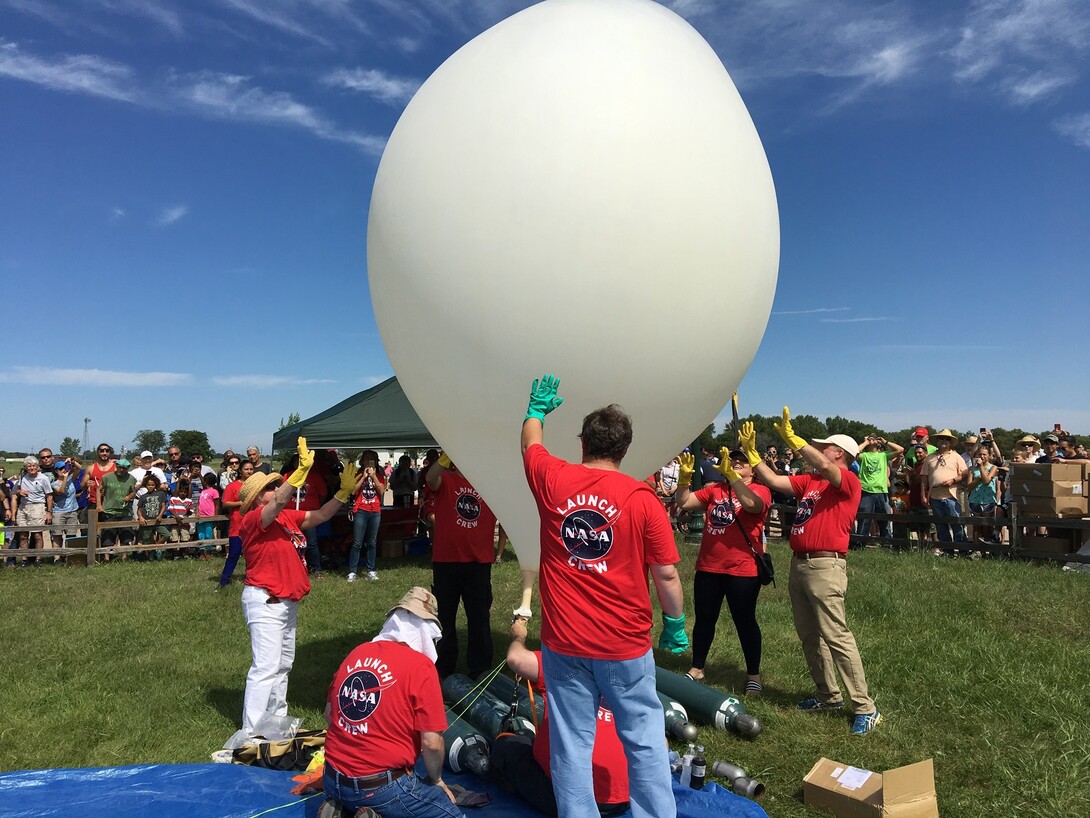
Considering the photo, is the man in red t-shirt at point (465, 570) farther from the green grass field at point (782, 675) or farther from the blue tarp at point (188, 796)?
the blue tarp at point (188, 796)

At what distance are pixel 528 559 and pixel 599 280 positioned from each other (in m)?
1.48

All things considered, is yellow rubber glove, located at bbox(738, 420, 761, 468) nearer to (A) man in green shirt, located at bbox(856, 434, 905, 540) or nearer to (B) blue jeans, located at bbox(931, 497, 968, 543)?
(B) blue jeans, located at bbox(931, 497, 968, 543)

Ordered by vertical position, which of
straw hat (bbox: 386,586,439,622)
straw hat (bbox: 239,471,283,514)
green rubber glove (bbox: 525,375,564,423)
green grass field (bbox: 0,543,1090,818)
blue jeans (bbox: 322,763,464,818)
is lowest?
green grass field (bbox: 0,543,1090,818)

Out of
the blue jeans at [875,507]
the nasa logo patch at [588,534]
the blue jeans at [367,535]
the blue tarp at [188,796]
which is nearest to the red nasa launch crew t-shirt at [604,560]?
the nasa logo patch at [588,534]

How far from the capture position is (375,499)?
8.91m

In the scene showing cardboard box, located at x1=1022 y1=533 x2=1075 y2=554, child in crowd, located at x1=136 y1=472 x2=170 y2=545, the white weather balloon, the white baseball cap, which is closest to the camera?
the white weather balloon

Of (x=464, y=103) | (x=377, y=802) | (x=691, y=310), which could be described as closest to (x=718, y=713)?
(x=377, y=802)

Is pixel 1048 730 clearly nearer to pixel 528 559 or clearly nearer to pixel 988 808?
pixel 988 808

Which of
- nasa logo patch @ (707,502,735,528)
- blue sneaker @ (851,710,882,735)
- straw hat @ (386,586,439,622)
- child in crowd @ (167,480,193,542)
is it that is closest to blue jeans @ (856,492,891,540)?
nasa logo patch @ (707,502,735,528)

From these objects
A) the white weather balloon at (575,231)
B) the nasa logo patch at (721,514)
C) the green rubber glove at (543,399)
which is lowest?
the nasa logo patch at (721,514)

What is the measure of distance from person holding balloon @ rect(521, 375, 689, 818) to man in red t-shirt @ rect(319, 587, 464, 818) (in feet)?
1.62

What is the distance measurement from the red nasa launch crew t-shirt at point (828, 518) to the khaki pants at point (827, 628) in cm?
9

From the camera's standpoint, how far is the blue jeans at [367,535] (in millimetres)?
8703

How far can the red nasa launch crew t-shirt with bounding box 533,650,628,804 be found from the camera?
2869 millimetres
